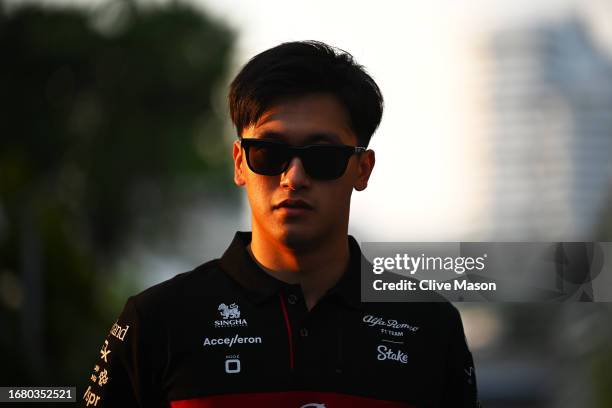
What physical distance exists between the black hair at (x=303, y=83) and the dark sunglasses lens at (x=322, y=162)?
258 millimetres

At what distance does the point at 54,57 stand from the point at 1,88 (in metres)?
2.81

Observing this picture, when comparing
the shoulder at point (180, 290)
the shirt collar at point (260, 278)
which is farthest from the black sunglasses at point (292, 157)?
the shoulder at point (180, 290)

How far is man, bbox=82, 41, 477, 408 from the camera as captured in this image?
4484mm

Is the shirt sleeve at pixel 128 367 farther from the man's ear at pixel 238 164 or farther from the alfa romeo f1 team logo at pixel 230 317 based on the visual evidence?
the man's ear at pixel 238 164

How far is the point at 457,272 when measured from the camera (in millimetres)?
5762

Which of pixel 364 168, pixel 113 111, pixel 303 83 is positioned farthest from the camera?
pixel 113 111

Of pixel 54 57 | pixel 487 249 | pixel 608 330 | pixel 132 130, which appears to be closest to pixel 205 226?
pixel 132 130

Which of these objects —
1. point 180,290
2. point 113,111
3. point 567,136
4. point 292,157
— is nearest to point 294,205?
point 292,157

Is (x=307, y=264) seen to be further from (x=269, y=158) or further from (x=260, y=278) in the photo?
(x=269, y=158)

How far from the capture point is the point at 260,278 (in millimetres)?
4652

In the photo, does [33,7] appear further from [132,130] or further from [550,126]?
[550,126]

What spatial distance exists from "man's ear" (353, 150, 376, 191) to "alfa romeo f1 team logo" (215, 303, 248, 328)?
30.8 inches

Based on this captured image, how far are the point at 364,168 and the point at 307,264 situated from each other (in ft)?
1.83

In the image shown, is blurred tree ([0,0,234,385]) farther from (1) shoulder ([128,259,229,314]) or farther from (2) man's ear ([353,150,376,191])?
(2) man's ear ([353,150,376,191])
